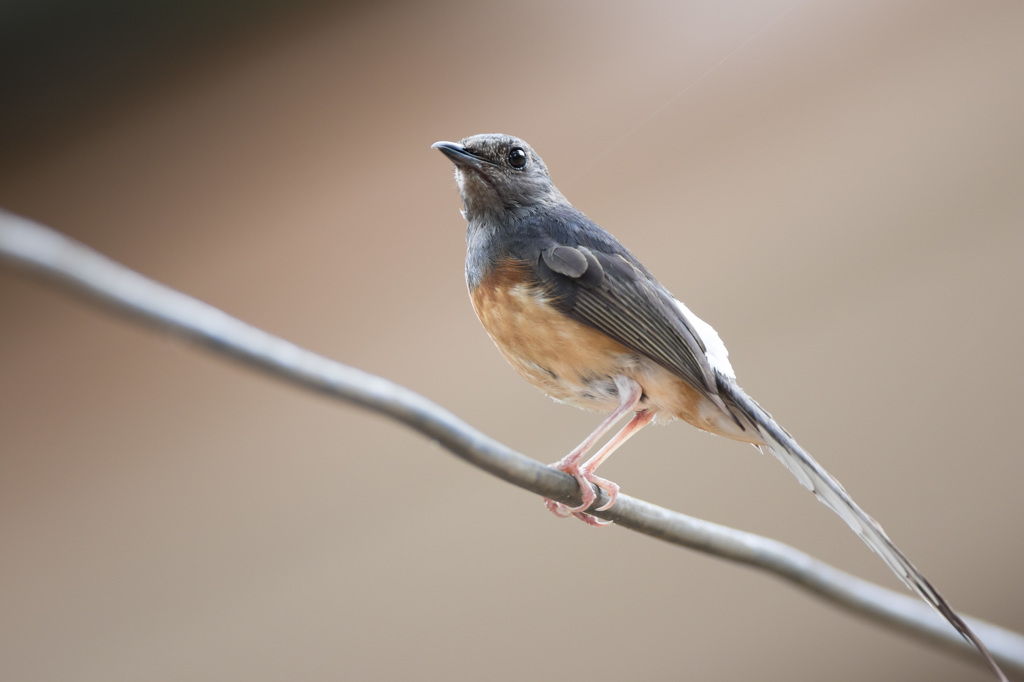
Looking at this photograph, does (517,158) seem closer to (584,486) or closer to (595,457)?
(595,457)

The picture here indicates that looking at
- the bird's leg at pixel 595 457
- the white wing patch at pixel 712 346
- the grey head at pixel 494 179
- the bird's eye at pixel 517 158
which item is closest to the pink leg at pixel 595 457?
the bird's leg at pixel 595 457

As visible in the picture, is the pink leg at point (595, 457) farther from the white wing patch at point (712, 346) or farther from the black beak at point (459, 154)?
the black beak at point (459, 154)

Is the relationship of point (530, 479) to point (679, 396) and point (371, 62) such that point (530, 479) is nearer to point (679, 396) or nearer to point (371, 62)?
point (679, 396)

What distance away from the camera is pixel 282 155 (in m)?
3.40

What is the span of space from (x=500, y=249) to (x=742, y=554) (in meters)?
0.90

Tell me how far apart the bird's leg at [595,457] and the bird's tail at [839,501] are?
0.24 meters

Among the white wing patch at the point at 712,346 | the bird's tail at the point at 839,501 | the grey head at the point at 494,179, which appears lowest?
the bird's tail at the point at 839,501

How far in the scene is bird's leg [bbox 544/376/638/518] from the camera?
60.4 inches

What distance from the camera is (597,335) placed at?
Result: 5.98 feet

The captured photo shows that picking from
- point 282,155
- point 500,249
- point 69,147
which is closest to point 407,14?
point 282,155

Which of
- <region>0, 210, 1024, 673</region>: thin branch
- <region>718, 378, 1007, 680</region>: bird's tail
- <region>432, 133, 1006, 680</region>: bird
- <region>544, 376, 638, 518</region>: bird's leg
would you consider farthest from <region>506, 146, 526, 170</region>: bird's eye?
<region>0, 210, 1024, 673</region>: thin branch

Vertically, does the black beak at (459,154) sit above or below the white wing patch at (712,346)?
above

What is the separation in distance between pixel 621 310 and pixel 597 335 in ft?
0.27

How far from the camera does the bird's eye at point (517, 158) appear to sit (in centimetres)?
210
